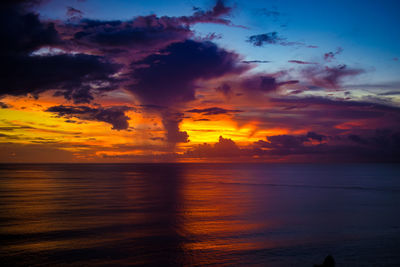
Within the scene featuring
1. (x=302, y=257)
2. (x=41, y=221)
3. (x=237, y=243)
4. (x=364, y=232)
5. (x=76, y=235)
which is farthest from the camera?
(x=41, y=221)

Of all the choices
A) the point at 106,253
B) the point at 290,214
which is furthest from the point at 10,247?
the point at 290,214

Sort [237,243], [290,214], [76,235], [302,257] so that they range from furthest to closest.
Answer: [290,214], [76,235], [237,243], [302,257]

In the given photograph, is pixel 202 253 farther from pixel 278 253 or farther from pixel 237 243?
pixel 278 253

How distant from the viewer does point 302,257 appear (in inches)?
833

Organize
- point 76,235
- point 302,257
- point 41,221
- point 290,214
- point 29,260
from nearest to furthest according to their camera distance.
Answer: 1. point 29,260
2. point 302,257
3. point 76,235
4. point 41,221
5. point 290,214

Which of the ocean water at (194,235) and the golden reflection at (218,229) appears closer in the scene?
the ocean water at (194,235)

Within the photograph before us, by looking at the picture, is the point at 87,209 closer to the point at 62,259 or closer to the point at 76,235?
the point at 76,235

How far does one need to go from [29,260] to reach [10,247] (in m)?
4.09

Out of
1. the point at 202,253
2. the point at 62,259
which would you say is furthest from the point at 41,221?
the point at 202,253

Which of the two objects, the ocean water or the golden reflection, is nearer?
the ocean water

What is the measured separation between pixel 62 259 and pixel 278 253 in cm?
1554

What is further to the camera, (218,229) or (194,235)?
(218,229)

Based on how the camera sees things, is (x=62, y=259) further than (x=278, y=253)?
No

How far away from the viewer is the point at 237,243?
24109mm
